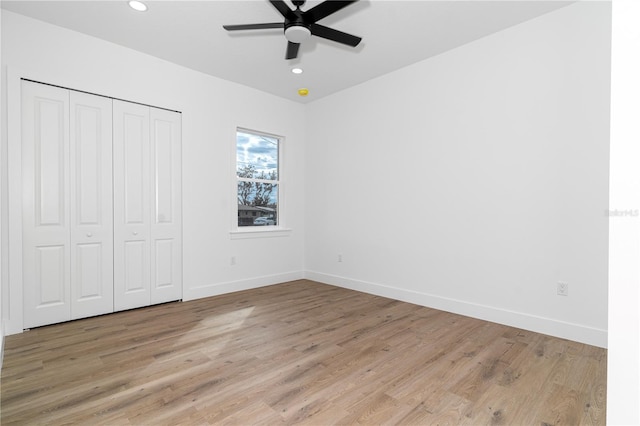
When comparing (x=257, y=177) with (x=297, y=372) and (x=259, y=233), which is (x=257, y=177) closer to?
(x=259, y=233)

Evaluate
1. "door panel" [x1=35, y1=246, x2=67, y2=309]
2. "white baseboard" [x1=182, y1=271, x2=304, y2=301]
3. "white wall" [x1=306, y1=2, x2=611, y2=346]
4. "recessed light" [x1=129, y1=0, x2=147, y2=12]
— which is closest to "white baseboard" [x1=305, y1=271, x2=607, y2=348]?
"white wall" [x1=306, y1=2, x2=611, y2=346]

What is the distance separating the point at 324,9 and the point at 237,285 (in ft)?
11.6

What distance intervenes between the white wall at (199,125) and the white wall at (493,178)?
972 mm

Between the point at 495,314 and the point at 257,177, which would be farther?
the point at 257,177

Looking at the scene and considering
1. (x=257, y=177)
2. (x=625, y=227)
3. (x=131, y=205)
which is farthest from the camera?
(x=257, y=177)

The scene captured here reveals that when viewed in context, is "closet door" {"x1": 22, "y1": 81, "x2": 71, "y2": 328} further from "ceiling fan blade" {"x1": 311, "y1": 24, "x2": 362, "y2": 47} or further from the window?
"ceiling fan blade" {"x1": 311, "y1": 24, "x2": 362, "y2": 47}

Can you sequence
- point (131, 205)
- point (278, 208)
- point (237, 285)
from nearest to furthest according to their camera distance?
point (131, 205) < point (237, 285) < point (278, 208)

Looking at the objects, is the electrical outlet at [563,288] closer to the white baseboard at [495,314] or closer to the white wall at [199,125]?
the white baseboard at [495,314]

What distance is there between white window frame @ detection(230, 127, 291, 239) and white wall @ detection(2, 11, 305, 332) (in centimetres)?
6

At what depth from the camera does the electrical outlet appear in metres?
2.87

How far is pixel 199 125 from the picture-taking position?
14.0 ft

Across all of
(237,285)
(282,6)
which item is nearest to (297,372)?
(237,285)

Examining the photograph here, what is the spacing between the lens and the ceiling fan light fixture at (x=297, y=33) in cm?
260

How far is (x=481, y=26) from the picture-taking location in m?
3.20
